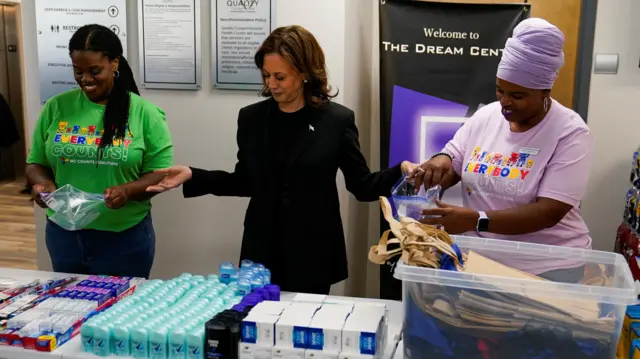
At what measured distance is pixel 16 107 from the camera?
884 cm

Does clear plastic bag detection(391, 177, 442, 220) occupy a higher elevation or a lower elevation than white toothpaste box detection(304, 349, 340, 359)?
higher

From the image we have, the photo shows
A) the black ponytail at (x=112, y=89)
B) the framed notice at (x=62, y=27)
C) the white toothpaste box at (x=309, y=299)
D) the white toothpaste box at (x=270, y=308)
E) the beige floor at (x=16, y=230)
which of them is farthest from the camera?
the beige floor at (x=16, y=230)

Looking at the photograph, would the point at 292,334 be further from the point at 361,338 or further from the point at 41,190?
the point at 41,190

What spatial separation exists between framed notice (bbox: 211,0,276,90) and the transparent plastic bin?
1.90m

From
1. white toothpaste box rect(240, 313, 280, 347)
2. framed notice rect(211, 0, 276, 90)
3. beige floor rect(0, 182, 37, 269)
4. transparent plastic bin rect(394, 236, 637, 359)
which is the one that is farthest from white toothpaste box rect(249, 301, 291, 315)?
beige floor rect(0, 182, 37, 269)

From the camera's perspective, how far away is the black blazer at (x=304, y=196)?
225 centimetres

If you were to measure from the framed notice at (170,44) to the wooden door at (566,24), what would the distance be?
66.2 inches

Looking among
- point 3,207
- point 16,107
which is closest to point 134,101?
point 3,207

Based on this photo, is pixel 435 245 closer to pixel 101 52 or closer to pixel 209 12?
pixel 101 52

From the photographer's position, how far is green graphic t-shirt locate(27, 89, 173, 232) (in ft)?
7.49

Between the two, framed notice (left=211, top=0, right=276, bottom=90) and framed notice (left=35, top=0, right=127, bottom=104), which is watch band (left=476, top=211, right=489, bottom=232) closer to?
framed notice (left=211, top=0, right=276, bottom=90)

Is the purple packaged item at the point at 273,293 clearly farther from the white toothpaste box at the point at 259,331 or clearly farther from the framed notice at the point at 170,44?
the framed notice at the point at 170,44

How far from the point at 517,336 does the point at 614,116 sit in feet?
7.79

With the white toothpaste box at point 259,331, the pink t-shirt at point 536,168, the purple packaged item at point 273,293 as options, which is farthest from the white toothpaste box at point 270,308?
the pink t-shirt at point 536,168
